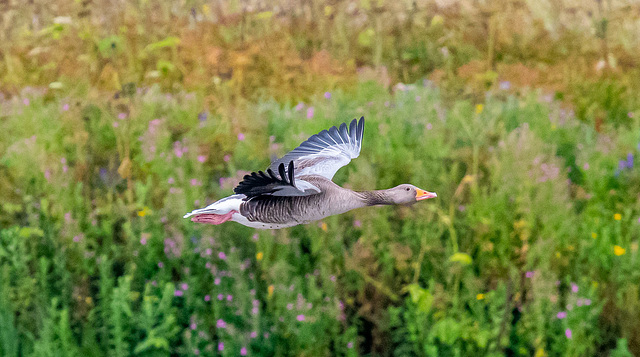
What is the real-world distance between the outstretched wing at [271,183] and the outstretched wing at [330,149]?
444 millimetres

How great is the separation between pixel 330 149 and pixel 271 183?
54 centimetres

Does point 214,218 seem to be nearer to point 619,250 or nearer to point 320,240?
point 320,240

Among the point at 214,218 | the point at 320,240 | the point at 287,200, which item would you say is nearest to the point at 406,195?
the point at 287,200

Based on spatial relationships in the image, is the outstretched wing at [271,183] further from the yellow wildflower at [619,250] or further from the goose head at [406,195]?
the yellow wildflower at [619,250]

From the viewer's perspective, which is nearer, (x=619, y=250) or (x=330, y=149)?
(x=330, y=149)

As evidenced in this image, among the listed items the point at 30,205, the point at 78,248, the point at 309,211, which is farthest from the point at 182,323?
the point at 309,211

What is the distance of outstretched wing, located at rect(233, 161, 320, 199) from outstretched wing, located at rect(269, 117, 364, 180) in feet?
1.46

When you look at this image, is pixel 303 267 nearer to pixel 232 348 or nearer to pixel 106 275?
pixel 232 348

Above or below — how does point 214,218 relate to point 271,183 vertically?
below

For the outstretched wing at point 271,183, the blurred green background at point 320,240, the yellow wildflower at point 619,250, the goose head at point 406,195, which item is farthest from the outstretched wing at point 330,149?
the yellow wildflower at point 619,250

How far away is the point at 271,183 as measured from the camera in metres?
1.22

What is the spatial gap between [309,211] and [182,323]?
214 centimetres

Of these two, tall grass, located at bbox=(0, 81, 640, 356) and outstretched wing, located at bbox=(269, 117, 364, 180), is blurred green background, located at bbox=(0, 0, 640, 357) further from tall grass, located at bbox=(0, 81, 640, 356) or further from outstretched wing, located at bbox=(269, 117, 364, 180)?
outstretched wing, located at bbox=(269, 117, 364, 180)

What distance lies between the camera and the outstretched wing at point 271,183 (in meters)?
1.20
